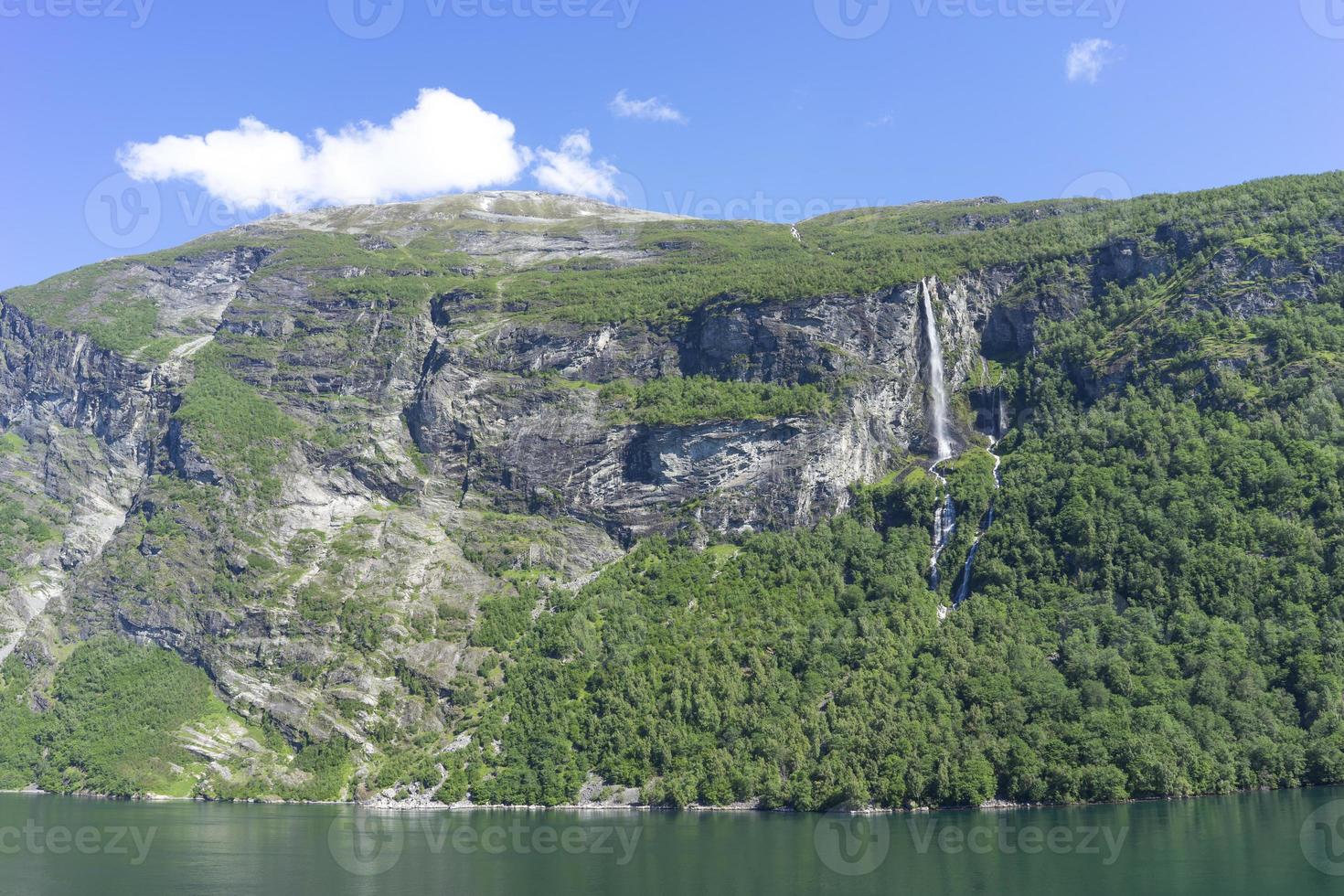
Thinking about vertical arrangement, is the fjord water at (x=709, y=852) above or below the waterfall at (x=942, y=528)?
below

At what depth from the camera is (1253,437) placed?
571 ft

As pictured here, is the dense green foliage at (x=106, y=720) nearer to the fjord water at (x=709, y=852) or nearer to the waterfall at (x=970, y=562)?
the fjord water at (x=709, y=852)

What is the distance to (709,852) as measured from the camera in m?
95.3

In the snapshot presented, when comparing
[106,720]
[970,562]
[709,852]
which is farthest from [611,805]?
[106,720]

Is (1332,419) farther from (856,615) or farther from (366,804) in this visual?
(366,804)

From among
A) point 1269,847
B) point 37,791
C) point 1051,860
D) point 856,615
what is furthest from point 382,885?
point 37,791

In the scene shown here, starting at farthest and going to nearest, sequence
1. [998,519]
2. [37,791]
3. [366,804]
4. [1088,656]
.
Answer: [998,519] → [37,791] → [366,804] → [1088,656]

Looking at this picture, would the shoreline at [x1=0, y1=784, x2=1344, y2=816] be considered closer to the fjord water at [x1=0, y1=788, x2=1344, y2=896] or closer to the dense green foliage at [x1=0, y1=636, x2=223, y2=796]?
the dense green foliage at [x1=0, y1=636, x2=223, y2=796]

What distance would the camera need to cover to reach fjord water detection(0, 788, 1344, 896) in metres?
78.0

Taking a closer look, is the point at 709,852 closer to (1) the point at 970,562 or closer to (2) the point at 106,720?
(1) the point at 970,562

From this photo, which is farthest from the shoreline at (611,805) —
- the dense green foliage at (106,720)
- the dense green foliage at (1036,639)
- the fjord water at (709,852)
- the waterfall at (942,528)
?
the waterfall at (942,528)

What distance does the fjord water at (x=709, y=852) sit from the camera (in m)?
78.0

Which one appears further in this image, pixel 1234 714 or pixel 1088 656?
pixel 1088 656

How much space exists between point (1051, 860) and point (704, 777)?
213 ft
